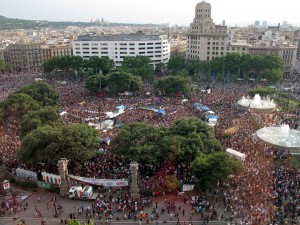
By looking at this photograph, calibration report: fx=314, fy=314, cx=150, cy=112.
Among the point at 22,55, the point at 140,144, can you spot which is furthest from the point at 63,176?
the point at 22,55

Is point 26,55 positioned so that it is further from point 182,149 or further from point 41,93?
point 182,149

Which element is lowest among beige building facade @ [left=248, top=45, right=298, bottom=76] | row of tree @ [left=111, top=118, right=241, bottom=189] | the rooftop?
row of tree @ [left=111, top=118, right=241, bottom=189]

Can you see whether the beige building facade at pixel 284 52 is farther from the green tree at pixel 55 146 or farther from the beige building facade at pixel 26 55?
the beige building facade at pixel 26 55

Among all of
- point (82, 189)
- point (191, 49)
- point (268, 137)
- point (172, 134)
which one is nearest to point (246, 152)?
point (268, 137)

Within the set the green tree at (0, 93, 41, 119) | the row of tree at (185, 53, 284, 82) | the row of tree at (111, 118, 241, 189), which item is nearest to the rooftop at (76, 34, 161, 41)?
the row of tree at (185, 53, 284, 82)

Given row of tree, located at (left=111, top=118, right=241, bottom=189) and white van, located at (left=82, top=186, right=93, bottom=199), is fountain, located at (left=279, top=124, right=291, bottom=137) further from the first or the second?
white van, located at (left=82, top=186, right=93, bottom=199)

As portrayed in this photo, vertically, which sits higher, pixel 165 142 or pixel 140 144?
pixel 165 142

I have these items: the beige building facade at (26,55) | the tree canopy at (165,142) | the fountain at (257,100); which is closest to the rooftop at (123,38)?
the beige building facade at (26,55)
